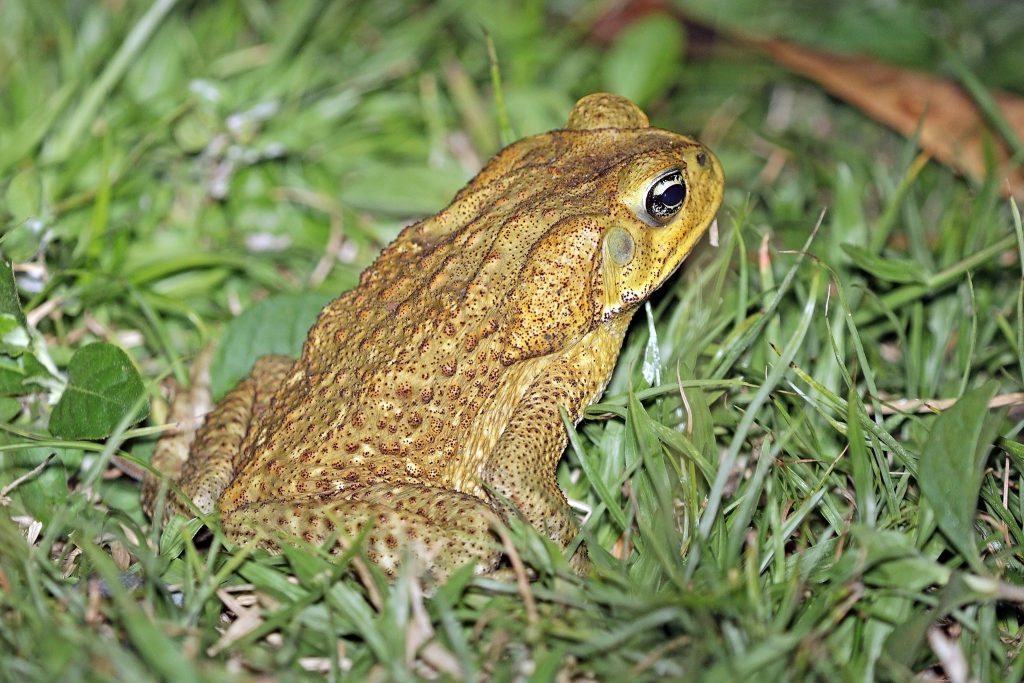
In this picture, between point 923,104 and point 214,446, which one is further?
point 923,104

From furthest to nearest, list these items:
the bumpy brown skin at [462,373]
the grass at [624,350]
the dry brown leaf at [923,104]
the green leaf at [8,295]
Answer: the dry brown leaf at [923,104] < the green leaf at [8,295] < the bumpy brown skin at [462,373] < the grass at [624,350]

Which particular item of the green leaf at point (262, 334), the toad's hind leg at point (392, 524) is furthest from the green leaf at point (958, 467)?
the green leaf at point (262, 334)

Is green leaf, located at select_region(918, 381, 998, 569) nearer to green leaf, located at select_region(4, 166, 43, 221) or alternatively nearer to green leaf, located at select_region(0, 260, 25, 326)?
green leaf, located at select_region(0, 260, 25, 326)

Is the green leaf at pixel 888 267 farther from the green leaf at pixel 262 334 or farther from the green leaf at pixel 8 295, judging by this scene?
the green leaf at pixel 8 295

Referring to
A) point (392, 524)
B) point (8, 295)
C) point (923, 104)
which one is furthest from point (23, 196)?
point (923, 104)

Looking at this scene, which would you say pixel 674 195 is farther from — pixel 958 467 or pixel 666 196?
pixel 958 467

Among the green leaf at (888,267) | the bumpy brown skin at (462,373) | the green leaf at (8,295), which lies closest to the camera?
the bumpy brown skin at (462,373)
